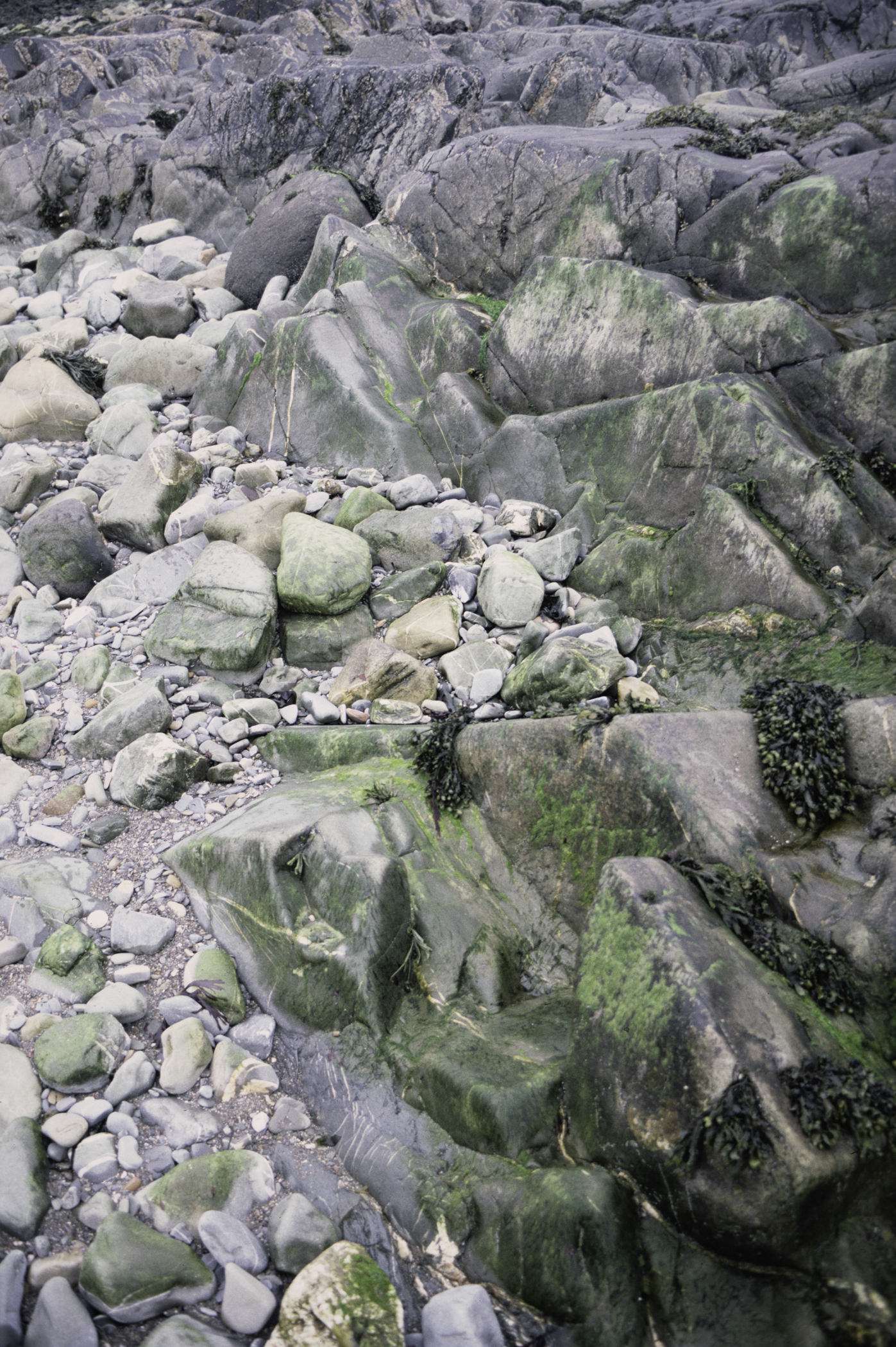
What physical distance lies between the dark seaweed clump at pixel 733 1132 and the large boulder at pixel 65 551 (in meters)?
9.39

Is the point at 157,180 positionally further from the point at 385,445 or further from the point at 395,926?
the point at 395,926

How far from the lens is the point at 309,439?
482 inches

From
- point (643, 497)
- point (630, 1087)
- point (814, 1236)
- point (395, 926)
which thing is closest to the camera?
point (814, 1236)

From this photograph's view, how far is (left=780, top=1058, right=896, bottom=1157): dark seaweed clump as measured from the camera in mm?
4258

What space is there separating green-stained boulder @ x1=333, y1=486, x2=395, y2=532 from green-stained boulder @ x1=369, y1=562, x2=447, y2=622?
1329 mm

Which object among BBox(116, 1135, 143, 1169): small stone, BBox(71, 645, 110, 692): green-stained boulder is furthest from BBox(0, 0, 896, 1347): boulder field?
BBox(71, 645, 110, 692): green-stained boulder

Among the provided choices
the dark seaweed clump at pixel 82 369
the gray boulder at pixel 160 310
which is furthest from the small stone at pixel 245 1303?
the gray boulder at pixel 160 310

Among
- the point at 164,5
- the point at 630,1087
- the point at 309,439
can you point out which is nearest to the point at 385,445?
the point at 309,439

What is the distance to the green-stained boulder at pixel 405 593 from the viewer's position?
9.54 m

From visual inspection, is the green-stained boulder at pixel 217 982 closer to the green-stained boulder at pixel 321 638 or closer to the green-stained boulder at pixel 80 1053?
the green-stained boulder at pixel 80 1053

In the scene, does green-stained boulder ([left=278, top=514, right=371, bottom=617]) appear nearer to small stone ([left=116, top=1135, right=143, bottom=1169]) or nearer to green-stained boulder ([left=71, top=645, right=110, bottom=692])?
green-stained boulder ([left=71, top=645, right=110, bottom=692])

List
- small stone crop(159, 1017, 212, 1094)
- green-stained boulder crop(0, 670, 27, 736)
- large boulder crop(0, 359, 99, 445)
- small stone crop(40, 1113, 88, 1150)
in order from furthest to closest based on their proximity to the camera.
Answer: large boulder crop(0, 359, 99, 445)
green-stained boulder crop(0, 670, 27, 736)
small stone crop(159, 1017, 212, 1094)
small stone crop(40, 1113, 88, 1150)

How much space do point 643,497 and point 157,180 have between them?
19256 mm

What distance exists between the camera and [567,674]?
7773 mm
